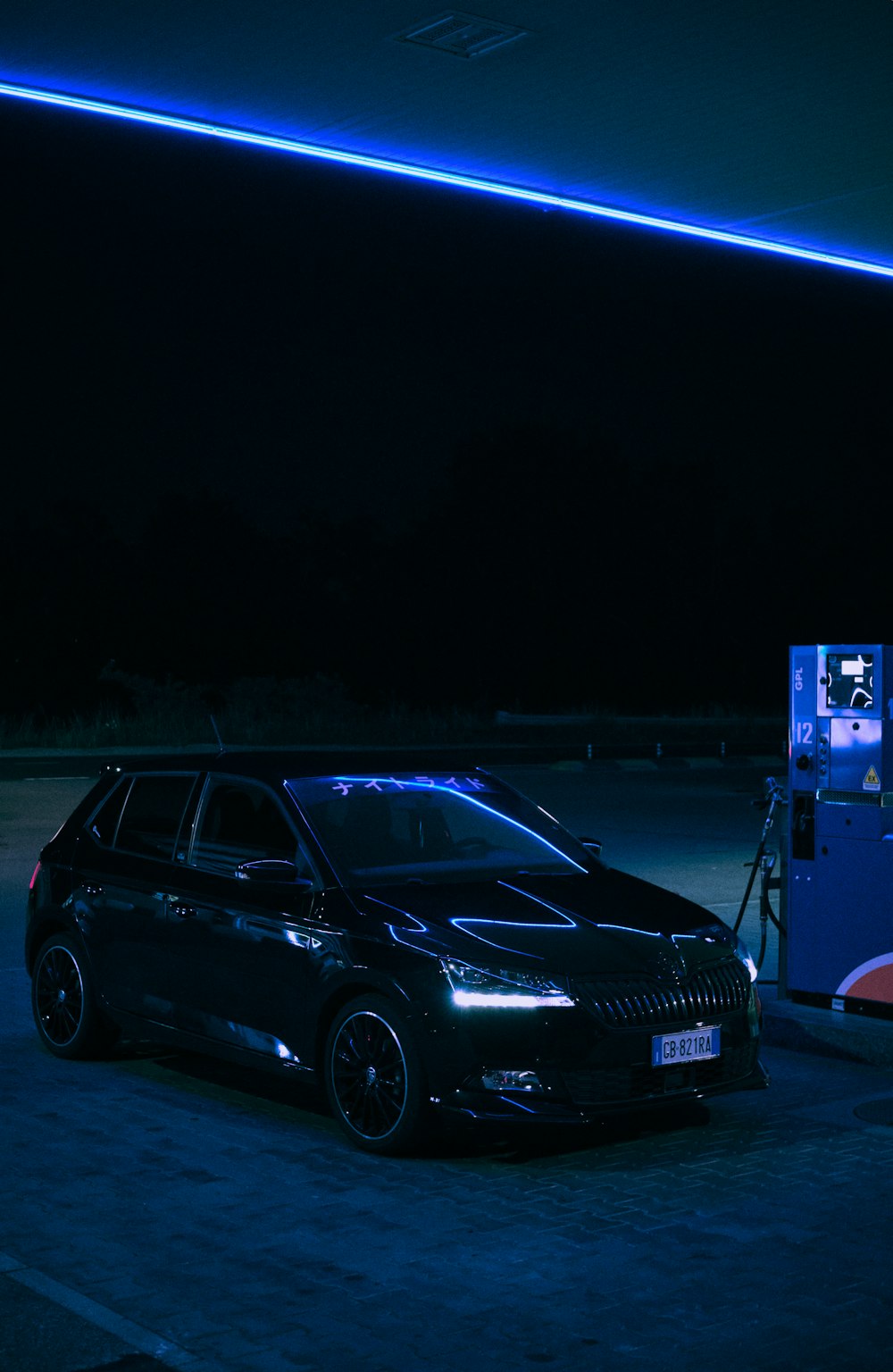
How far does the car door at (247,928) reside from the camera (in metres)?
7.14

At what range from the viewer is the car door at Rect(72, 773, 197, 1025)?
7930 millimetres

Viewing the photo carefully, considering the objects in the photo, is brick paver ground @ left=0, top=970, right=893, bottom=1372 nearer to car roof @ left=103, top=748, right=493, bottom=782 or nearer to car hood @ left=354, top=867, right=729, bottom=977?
car hood @ left=354, top=867, right=729, bottom=977

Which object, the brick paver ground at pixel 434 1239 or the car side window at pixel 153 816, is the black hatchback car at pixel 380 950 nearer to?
the car side window at pixel 153 816

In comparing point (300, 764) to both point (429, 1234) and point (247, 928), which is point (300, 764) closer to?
point (247, 928)

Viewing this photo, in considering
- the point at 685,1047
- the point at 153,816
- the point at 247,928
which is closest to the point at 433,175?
the point at 153,816

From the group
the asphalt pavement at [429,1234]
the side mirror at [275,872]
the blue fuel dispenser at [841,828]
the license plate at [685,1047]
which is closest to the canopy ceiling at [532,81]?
the blue fuel dispenser at [841,828]

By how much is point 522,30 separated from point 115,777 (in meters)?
4.03

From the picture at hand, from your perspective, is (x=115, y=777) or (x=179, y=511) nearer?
(x=115, y=777)

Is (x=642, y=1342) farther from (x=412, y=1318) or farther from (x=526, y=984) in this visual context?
(x=526, y=984)

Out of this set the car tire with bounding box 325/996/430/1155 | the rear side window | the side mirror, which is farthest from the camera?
the rear side window

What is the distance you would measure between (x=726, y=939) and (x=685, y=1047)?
2.23 feet

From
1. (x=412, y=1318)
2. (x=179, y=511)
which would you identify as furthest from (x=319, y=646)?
(x=412, y=1318)

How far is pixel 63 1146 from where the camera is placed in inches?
267

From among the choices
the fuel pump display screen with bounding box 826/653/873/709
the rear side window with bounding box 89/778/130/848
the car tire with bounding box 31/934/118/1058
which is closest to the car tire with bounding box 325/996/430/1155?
the car tire with bounding box 31/934/118/1058
